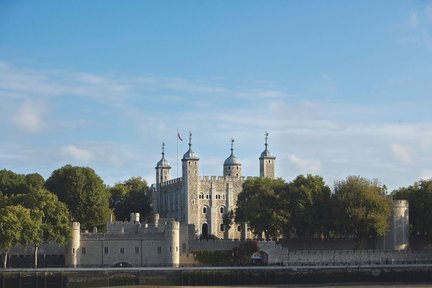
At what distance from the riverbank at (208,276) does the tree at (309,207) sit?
9867 millimetres

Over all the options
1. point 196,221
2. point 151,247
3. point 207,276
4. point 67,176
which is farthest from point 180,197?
point 207,276

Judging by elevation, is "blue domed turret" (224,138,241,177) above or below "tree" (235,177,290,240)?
above

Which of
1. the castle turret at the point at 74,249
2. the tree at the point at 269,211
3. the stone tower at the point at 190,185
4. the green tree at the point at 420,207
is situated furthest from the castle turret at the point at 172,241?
the stone tower at the point at 190,185

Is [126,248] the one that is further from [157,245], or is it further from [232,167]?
[232,167]

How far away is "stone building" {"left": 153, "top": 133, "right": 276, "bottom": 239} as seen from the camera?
344ft

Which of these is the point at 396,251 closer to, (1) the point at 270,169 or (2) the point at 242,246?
(2) the point at 242,246

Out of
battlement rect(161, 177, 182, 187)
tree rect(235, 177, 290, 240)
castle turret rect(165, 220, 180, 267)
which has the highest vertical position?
battlement rect(161, 177, 182, 187)

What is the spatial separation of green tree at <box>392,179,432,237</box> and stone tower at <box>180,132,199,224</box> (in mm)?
24095

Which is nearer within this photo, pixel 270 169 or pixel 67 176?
pixel 67 176

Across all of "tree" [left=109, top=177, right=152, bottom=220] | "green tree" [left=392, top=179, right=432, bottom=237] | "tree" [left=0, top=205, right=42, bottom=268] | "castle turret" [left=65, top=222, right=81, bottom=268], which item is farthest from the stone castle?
"tree" [left=109, top=177, right=152, bottom=220]

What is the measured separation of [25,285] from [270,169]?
49.8m

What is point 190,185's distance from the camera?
10494cm

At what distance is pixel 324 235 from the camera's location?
8638 centimetres

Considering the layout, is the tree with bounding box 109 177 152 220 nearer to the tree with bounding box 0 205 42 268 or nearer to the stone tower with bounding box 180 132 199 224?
the stone tower with bounding box 180 132 199 224
